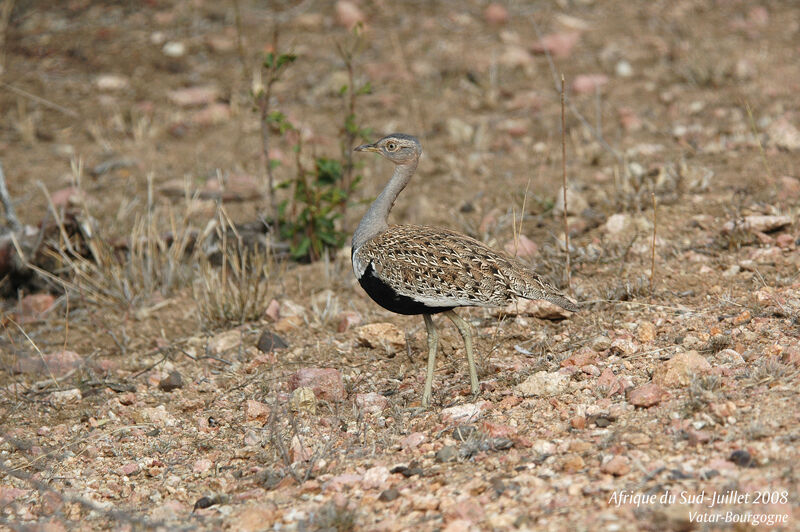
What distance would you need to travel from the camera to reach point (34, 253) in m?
5.92

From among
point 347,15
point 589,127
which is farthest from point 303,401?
point 347,15

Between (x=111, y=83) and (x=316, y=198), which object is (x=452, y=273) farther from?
(x=111, y=83)

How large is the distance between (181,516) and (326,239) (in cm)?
282

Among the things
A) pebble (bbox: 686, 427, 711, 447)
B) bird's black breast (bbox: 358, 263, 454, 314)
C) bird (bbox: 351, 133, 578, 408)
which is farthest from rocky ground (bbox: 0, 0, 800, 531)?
bird's black breast (bbox: 358, 263, 454, 314)

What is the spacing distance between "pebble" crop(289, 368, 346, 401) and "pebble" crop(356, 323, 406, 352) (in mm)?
432

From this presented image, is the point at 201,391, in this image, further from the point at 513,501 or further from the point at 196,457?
the point at 513,501

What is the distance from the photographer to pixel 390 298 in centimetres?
402

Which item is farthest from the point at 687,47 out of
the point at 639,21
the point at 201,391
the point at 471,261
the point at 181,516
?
the point at 181,516

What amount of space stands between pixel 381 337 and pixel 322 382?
577 millimetres

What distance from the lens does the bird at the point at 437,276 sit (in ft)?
12.9

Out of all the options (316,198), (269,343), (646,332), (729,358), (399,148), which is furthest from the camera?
(316,198)

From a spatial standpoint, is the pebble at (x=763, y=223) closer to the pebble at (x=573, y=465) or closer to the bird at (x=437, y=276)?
the bird at (x=437, y=276)

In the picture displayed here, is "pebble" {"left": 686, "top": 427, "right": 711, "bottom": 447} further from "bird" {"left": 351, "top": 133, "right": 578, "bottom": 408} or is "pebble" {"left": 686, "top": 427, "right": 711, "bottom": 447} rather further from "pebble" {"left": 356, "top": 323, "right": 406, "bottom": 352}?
"pebble" {"left": 356, "top": 323, "right": 406, "bottom": 352}

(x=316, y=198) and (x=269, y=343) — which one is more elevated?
(x=316, y=198)
